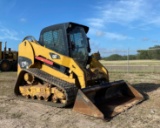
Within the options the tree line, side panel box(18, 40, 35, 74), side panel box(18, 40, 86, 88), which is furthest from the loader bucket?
the tree line

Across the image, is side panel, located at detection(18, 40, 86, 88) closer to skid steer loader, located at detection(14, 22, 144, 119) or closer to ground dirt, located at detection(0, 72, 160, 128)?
skid steer loader, located at detection(14, 22, 144, 119)

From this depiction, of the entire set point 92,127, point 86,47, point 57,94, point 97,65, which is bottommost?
point 92,127

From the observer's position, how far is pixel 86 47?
837 centimetres

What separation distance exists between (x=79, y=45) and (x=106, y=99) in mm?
1947

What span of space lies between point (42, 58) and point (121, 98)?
8.85 ft

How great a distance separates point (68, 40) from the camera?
7.66 meters

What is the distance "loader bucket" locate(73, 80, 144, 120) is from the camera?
5949 mm

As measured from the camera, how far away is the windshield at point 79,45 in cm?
786

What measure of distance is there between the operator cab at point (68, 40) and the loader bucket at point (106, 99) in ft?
4.27

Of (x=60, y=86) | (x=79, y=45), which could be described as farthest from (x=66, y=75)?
(x=79, y=45)

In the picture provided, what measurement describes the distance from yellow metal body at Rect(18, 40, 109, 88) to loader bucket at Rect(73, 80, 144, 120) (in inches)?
18.8

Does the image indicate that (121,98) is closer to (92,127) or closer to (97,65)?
(97,65)

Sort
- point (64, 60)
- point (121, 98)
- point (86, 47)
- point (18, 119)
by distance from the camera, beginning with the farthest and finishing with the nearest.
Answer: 1. point (86, 47)
2. point (121, 98)
3. point (64, 60)
4. point (18, 119)

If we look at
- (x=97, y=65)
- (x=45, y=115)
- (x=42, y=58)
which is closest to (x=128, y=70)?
(x=97, y=65)
